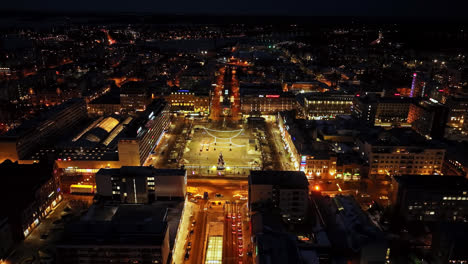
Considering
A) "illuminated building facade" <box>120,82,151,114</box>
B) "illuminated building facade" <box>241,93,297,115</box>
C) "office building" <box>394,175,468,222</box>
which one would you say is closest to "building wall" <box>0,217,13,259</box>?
"office building" <box>394,175,468,222</box>

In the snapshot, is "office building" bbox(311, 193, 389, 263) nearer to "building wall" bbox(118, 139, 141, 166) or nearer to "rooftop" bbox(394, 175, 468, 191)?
"rooftop" bbox(394, 175, 468, 191)

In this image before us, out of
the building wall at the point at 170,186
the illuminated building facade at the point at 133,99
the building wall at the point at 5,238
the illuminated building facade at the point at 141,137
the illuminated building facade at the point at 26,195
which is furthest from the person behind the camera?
the illuminated building facade at the point at 133,99

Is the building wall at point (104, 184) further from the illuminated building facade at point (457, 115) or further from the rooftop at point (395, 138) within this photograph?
the illuminated building facade at point (457, 115)

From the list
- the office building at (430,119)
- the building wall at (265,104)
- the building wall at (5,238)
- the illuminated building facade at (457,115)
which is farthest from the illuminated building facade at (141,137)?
the illuminated building facade at (457,115)

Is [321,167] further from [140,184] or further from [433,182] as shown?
[140,184]

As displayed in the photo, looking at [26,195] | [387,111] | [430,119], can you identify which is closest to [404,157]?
[430,119]

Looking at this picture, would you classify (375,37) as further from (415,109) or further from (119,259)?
(119,259)
